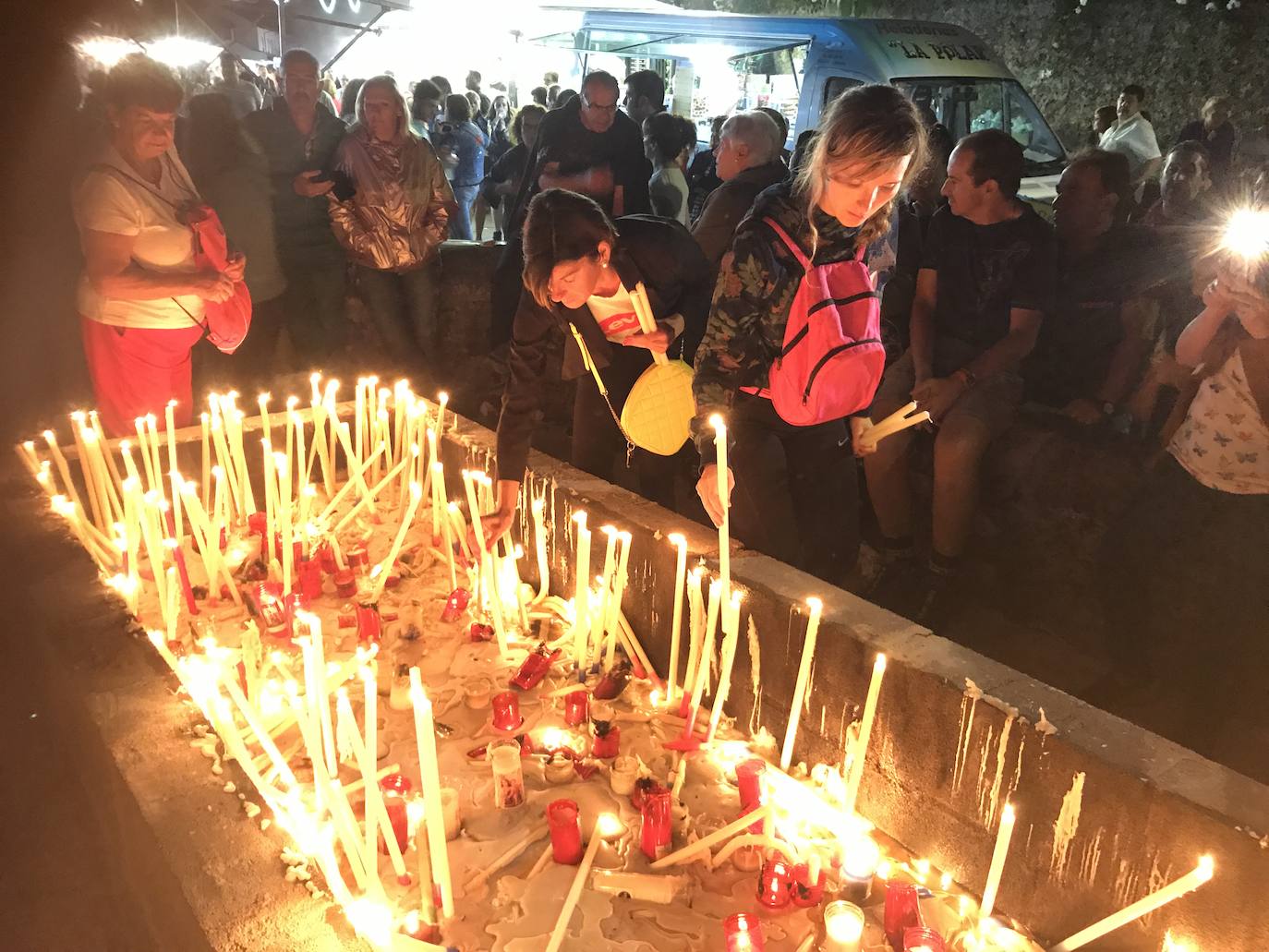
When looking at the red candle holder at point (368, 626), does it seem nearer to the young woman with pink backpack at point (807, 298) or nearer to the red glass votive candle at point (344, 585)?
the red glass votive candle at point (344, 585)

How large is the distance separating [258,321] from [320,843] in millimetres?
3740

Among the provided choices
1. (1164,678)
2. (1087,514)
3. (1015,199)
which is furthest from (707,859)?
(1015,199)

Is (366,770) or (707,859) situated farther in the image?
(707,859)

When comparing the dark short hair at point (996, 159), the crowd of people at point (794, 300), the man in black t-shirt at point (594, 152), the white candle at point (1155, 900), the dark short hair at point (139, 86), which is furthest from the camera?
the man in black t-shirt at point (594, 152)

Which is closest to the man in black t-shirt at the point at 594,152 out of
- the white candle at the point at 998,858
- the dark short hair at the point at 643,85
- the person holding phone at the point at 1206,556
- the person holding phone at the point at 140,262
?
the dark short hair at the point at 643,85

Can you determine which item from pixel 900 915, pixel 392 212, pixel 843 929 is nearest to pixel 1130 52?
pixel 392 212

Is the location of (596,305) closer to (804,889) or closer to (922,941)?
(804,889)

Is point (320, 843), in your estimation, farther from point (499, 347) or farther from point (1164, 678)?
point (499, 347)

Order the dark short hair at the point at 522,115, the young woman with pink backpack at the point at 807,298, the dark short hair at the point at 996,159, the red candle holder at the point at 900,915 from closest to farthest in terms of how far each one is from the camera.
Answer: the red candle holder at the point at 900,915 → the young woman with pink backpack at the point at 807,298 → the dark short hair at the point at 996,159 → the dark short hair at the point at 522,115

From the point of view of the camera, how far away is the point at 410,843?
86.3 inches

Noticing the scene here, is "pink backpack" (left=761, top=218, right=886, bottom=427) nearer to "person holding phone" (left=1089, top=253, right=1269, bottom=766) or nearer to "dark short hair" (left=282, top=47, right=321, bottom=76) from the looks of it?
"person holding phone" (left=1089, top=253, right=1269, bottom=766)

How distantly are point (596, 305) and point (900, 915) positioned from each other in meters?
1.90

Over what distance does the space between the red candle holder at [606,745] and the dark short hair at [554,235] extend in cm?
122

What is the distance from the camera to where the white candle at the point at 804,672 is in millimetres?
2240
